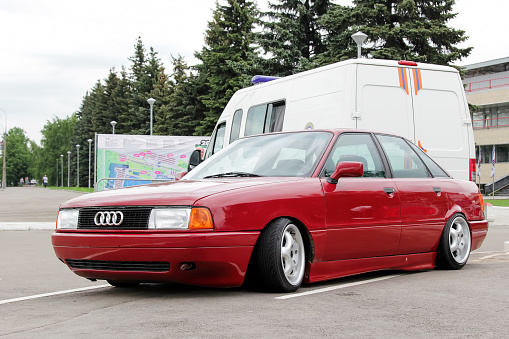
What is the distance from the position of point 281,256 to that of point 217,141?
9141mm

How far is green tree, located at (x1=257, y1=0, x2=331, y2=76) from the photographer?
39.1m

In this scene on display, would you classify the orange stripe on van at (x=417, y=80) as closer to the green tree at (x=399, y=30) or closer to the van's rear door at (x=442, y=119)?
the van's rear door at (x=442, y=119)

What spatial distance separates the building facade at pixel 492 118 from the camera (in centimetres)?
5981

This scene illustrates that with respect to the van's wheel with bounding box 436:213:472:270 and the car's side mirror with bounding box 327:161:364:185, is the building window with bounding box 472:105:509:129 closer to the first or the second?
the van's wheel with bounding box 436:213:472:270

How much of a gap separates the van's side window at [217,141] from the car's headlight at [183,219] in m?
9.08

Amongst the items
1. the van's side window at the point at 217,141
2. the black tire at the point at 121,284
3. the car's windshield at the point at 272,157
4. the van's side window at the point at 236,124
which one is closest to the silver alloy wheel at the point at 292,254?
the car's windshield at the point at 272,157

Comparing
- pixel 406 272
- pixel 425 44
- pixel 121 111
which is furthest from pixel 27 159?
pixel 406 272

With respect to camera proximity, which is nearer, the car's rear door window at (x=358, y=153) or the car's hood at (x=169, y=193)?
the car's hood at (x=169, y=193)

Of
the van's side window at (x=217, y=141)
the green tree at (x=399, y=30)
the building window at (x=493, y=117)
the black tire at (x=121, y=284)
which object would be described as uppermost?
the green tree at (x=399, y=30)

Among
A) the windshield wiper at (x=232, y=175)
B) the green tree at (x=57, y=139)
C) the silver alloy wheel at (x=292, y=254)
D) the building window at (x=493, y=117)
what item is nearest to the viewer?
the silver alloy wheel at (x=292, y=254)

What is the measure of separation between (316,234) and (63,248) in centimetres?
209

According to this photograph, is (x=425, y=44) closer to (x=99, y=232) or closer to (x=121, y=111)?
(x=99, y=232)

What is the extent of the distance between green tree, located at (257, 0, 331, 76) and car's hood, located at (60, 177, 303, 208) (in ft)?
105

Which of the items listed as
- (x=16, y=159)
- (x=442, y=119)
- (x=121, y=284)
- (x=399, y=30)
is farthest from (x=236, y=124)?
(x=16, y=159)
